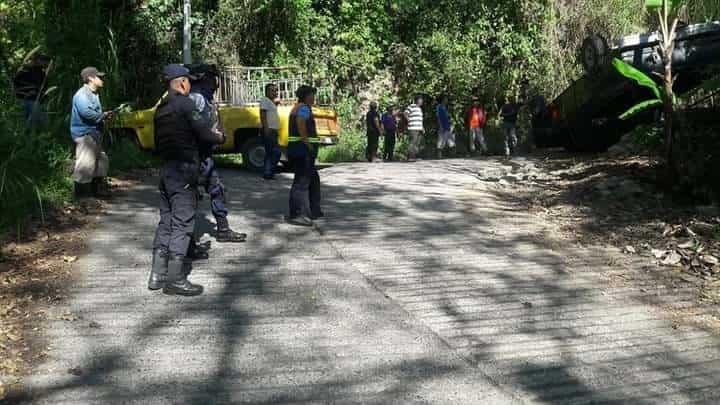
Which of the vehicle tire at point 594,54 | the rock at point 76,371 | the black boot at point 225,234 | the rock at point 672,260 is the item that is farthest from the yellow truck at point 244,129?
the rock at point 76,371

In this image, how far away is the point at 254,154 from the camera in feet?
43.3

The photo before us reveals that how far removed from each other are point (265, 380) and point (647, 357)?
2.49 meters

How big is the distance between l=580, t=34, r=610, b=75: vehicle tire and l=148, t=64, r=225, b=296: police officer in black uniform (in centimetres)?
1003

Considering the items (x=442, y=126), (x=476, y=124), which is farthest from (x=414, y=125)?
(x=476, y=124)

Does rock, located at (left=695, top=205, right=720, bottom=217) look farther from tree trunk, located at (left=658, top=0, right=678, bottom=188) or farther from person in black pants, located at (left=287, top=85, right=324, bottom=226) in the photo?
person in black pants, located at (left=287, top=85, right=324, bottom=226)

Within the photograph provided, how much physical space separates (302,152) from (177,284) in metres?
2.81

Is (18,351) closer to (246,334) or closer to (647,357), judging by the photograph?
(246,334)

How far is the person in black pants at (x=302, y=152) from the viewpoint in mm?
8016

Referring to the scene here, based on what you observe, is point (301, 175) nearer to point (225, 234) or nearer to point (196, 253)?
point (225, 234)

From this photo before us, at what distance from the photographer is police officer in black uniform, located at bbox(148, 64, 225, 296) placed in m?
5.61

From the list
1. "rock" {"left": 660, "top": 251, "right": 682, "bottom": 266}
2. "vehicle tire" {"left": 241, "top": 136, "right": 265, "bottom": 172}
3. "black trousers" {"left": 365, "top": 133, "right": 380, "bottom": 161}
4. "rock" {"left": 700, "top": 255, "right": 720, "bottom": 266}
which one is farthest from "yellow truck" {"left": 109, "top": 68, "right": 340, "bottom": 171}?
"rock" {"left": 700, "top": 255, "right": 720, "bottom": 266}

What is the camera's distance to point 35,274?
6.08 m

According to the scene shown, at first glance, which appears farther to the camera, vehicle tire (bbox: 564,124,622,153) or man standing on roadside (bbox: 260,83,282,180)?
vehicle tire (bbox: 564,124,622,153)

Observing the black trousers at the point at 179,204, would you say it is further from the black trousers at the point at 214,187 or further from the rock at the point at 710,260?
the rock at the point at 710,260
